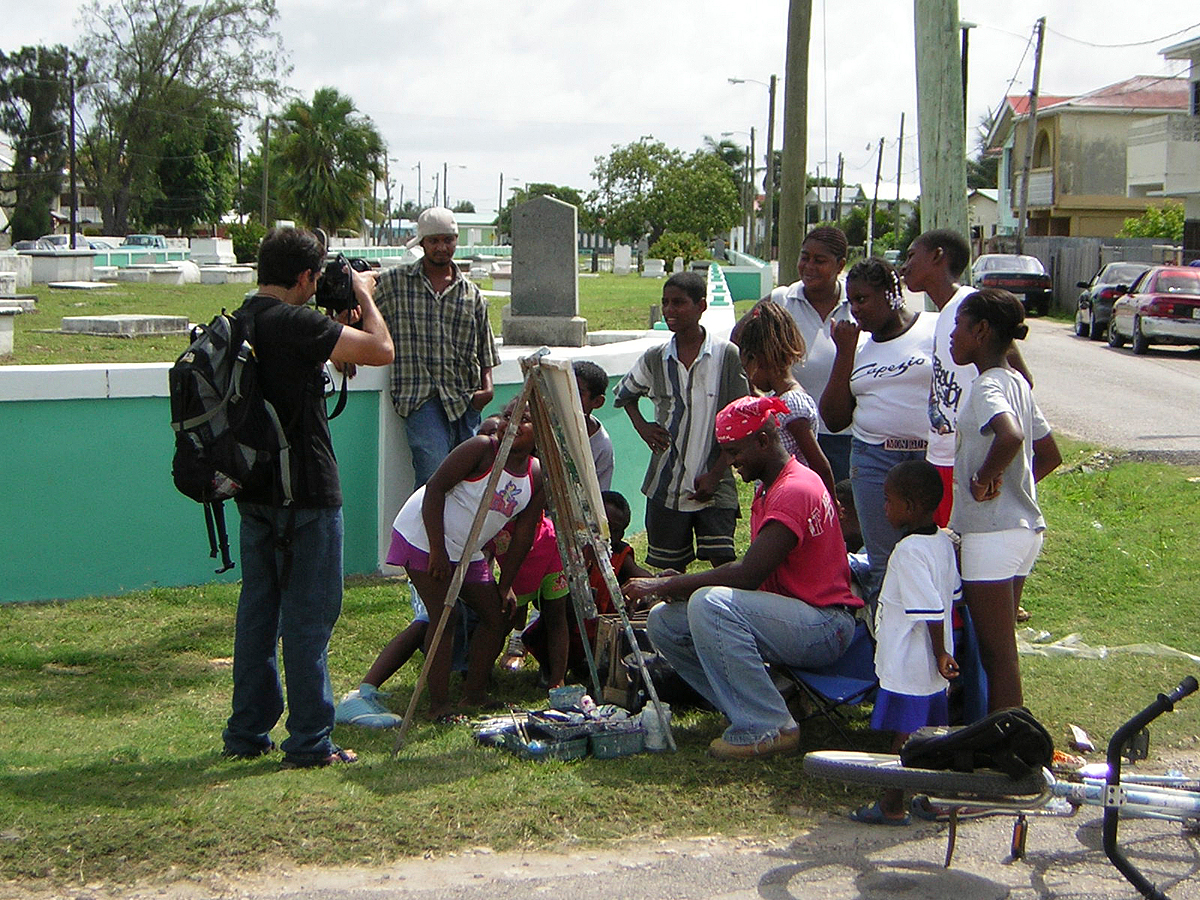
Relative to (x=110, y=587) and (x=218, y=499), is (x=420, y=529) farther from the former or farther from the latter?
(x=110, y=587)

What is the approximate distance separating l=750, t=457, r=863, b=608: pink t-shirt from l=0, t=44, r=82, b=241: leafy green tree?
75002mm

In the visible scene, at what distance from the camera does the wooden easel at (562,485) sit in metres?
4.93

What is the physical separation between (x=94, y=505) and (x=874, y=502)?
13.2ft

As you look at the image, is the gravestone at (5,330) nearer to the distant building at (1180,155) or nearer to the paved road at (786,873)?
the paved road at (786,873)

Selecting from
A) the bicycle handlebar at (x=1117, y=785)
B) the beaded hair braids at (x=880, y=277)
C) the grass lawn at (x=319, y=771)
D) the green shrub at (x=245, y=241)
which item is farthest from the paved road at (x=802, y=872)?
the green shrub at (x=245, y=241)

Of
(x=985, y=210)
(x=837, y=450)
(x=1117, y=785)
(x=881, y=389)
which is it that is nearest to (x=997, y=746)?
(x=1117, y=785)

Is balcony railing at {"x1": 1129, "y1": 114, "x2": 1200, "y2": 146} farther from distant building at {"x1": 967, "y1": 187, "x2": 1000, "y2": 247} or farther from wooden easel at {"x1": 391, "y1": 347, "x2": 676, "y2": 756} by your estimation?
wooden easel at {"x1": 391, "y1": 347, "x2": 676, "y2": 756}

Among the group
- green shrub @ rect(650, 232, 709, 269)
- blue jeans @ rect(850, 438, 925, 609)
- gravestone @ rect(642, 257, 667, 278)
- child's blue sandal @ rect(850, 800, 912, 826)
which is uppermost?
green shrub @ rect(650, 232, 709, 269)

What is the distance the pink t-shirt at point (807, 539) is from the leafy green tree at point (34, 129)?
75.0 meters

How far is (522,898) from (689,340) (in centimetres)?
307

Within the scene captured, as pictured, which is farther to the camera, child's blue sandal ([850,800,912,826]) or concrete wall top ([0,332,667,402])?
concrete wall top ([0,332,667,402])

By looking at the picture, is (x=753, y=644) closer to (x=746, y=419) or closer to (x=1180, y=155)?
(x=746, y=419)

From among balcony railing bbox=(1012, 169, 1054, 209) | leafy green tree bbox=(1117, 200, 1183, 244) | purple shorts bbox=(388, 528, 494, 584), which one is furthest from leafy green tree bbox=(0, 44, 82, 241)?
purple shorts bbox=(388, 528, 494, 584)

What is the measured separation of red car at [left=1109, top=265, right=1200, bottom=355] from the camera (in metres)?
22.9
